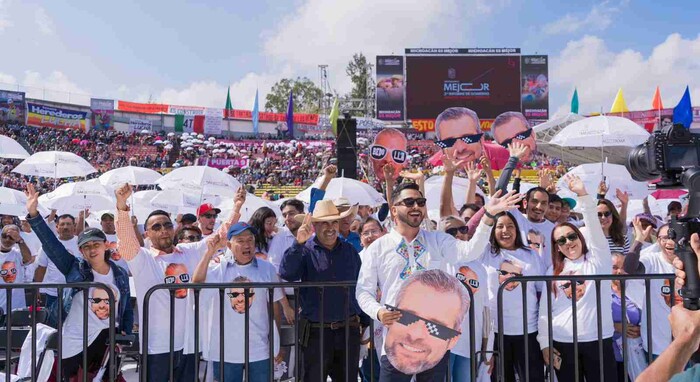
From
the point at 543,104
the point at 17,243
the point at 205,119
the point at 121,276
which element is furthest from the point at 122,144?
the point at 121,276

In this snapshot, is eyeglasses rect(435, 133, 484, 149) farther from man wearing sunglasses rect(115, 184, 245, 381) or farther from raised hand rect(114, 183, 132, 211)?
raised hand rect(114, 183, 132, 211)

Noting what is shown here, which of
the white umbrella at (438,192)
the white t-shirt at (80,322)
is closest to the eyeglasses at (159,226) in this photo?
the white t-shirt at (80,322)

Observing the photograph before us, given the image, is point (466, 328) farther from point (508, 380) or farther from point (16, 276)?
point (16, 276)

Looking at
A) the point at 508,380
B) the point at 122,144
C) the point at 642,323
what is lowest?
the point at 508,380

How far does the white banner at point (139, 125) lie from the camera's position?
5788cm

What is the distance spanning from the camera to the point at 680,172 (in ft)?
8.20

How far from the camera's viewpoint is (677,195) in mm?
11859

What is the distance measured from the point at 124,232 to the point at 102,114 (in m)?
56.7

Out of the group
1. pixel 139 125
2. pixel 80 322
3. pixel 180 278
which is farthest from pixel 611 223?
pixel 139 125

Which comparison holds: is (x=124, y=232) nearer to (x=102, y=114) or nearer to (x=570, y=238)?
(x=570, y=238)

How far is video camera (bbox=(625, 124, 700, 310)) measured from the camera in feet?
6.95

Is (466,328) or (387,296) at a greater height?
(387,296)

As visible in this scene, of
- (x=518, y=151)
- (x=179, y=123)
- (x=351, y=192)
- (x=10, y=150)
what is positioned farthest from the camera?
(x=179, y=123)

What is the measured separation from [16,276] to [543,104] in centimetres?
4026
